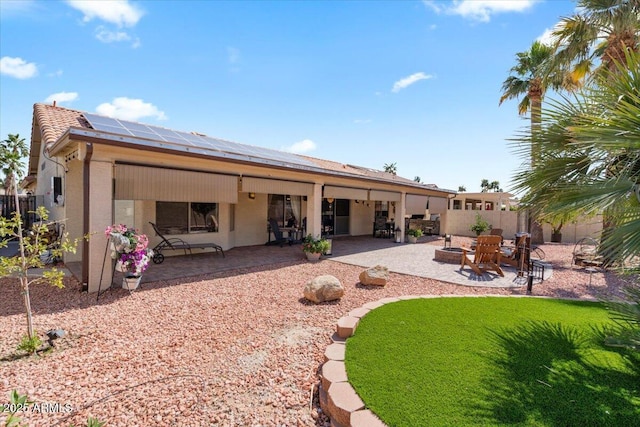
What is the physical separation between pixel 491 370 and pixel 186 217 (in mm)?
10245

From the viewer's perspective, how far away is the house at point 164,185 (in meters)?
6.21

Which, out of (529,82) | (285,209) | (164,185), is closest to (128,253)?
(164,185)

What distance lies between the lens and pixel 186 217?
1072cm

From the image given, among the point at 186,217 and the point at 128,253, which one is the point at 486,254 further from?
the point at 186,217

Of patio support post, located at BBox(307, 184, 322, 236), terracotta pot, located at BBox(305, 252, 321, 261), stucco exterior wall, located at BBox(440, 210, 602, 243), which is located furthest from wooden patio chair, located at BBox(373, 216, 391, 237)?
terracotta pot, located at BBox(305, 252, 321, 261)

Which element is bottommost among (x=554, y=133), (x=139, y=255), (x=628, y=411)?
(x=628, y=411)

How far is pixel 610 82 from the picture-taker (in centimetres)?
328

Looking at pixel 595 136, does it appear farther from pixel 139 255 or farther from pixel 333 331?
pixel 139 255

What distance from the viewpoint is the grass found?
244 cm

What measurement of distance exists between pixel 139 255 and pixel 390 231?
14.9 meters

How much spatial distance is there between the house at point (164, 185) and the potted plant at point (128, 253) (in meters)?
0.39

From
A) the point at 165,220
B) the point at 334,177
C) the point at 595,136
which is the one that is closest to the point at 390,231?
the point at 334,177

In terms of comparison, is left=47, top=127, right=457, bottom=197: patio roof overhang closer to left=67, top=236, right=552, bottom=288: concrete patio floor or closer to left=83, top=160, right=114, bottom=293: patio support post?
left=83, top=160, right=114, bottom=293: patio support post

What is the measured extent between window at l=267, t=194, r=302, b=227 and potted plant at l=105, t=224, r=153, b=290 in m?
8.04
